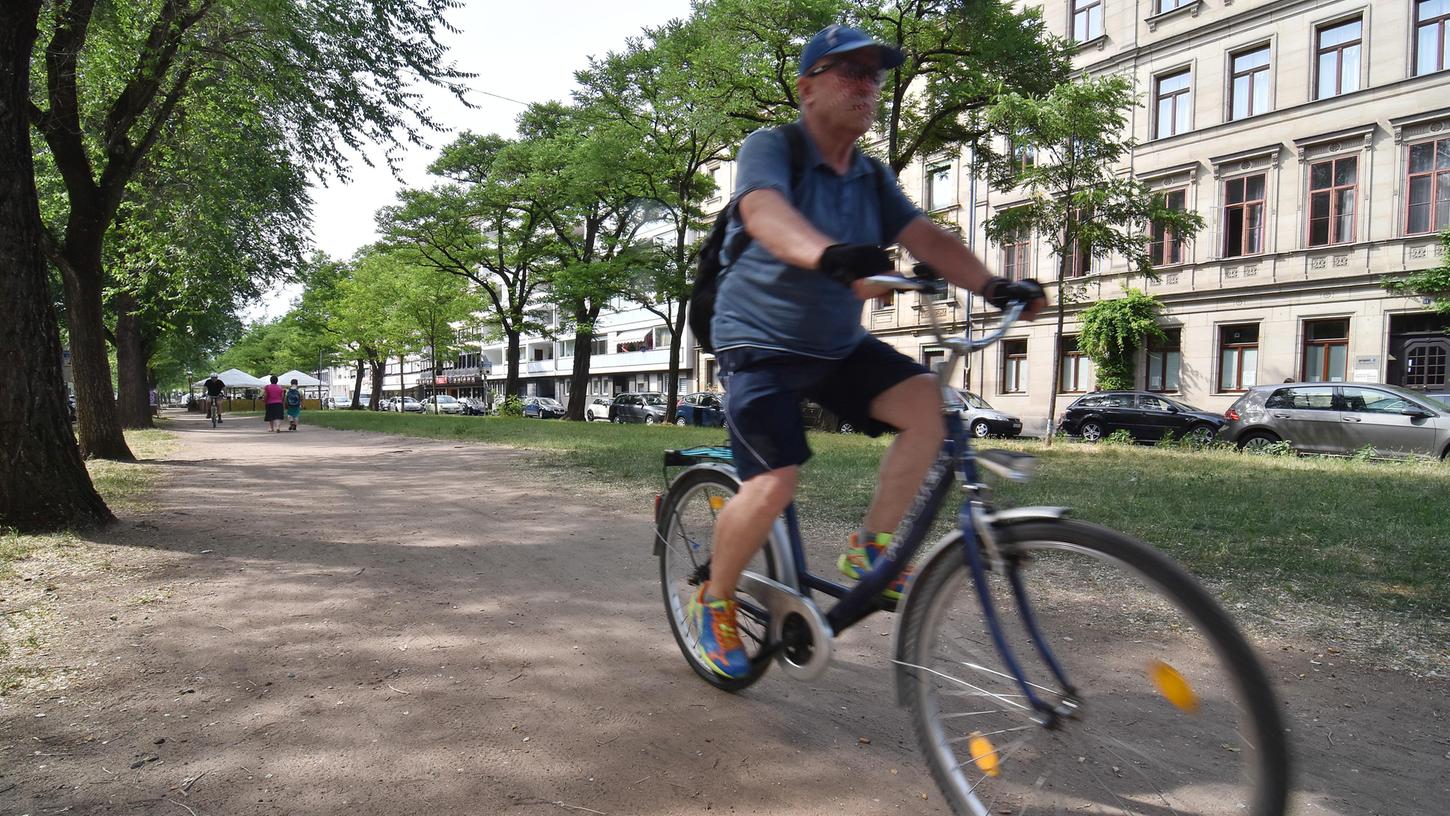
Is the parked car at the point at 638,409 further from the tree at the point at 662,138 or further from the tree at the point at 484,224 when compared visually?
the tree at the point at 662,138

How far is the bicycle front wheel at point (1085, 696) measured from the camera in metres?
1.59

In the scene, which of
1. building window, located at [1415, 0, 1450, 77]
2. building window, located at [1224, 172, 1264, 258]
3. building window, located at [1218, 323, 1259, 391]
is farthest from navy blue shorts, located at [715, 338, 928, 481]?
building window, located at [1224, 172, 1264, 258]

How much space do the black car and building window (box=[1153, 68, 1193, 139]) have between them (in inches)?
466

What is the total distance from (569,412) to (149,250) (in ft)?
63.7

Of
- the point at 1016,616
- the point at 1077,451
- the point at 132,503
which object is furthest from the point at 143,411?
the point at 1016,616

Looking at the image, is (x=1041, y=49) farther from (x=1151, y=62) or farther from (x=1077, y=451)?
(x=1151, y=62)

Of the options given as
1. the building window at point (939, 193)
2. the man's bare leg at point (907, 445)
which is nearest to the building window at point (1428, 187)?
the building window at point (939, 193)

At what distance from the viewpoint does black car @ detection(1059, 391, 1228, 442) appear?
1977 centimetres

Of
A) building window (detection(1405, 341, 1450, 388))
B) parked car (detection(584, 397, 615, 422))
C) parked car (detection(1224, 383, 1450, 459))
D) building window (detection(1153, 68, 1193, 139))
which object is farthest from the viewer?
parked car (detection(584, 397, 615, 422))

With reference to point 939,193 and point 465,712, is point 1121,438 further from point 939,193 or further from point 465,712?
point 465,712

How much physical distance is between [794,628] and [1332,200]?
1116 inches

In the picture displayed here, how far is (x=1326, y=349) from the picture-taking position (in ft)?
78.8

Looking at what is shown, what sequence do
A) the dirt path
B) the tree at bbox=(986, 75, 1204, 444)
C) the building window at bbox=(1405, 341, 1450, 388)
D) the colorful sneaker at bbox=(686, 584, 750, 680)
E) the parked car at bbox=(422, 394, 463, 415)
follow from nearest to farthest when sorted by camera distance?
the dirt path
the colorful sneaker at bbox=(686, 584, 750, 680)
the tree at bbox=(986, 75, 1204, 444)
the building window at bbox=(1405, 341, 1450, 388)
the parked car at bbox=(422, 394, 463, 415)

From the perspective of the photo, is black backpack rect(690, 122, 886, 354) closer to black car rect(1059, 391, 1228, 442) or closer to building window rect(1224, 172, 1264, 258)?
black car rect(1059, 391, 1228, 442)
